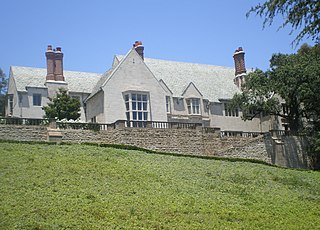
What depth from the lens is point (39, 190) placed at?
1828 cm

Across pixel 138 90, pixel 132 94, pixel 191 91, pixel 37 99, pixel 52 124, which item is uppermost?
pixel 191 91

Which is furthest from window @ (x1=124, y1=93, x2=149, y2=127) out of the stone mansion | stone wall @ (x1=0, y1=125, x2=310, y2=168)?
stone wall @ (x1=0, y1=125, x2=310, y2=168)

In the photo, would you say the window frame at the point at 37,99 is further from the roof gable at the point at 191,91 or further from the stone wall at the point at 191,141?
the roof gable at the point at 191,91

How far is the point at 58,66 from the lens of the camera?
150ft

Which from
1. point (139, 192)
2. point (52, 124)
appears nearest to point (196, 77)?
point (52, 124)

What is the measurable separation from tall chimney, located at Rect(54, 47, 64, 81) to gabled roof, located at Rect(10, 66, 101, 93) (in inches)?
56.7

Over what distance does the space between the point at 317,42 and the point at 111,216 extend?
9.17 metres

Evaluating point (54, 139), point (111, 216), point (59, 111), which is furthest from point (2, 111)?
point (111, 216)

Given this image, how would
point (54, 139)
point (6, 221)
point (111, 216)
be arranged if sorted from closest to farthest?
point (6, 221) → point (111, 216) → point (54, 139)

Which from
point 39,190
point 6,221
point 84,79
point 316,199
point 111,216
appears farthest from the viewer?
point 84,79

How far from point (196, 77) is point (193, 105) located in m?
6.20

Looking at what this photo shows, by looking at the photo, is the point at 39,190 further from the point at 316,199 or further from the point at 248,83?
the point at 248,83

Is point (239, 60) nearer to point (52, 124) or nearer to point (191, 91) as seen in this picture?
point (191, 91)

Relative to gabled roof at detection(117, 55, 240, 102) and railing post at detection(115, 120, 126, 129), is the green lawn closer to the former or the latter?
railing post at detection(115, 120, 126, 129)
